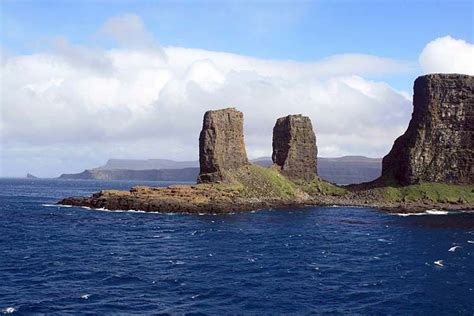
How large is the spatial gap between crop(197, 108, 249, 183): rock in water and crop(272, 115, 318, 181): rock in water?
2108 centimetres

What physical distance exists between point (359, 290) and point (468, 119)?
427ft

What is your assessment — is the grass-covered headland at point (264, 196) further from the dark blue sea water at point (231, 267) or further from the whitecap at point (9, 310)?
the whitecap at point (9, 310)

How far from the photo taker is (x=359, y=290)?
50.0 meters

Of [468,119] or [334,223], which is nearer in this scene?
[334,223]

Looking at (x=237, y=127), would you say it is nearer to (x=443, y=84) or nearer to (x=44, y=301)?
(x=443, y=84)

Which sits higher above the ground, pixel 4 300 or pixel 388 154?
pixel 388 154

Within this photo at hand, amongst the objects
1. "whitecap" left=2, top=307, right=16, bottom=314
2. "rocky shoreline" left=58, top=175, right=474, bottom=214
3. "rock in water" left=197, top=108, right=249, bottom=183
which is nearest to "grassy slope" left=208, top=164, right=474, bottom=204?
"rocky shoreline" left=58, top=175, right=474, bottom=214

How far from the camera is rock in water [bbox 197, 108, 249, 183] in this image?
150000 mm

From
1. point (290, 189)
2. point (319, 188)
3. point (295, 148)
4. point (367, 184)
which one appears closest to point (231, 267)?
point (290, 189)

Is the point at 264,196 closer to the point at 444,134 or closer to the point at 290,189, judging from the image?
the point at 290,189

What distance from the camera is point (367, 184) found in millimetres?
180125

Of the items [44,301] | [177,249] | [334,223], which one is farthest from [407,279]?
[334,223]

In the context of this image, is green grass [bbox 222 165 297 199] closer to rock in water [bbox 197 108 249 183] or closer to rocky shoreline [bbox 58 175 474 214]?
rocky shoreline [bbox 58 175 474 214]

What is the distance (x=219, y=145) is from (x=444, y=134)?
71156 mm
